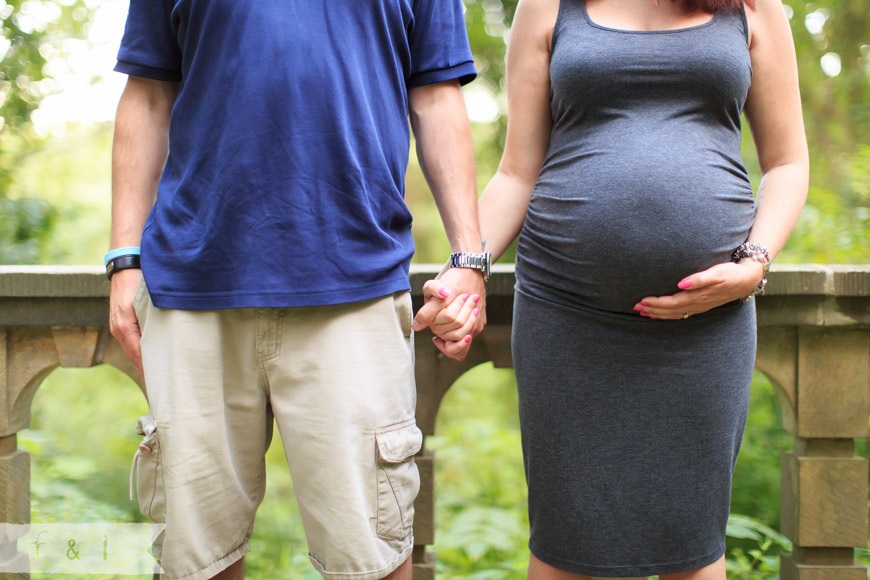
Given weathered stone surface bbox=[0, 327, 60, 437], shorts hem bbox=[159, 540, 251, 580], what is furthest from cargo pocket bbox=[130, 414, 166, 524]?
weathered stone surface bbox=[0, 327, 60, 437]

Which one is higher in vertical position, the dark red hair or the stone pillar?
the dark red hair

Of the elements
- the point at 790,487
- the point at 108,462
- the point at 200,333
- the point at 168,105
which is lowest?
the point at 108,462

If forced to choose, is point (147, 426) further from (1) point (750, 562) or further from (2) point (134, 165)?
(1) point (750, 562)

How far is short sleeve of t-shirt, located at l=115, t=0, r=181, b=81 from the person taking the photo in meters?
1.39

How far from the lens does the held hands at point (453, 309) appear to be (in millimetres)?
1336

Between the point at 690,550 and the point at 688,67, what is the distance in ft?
3.26

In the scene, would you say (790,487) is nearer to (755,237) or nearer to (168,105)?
(755,237)

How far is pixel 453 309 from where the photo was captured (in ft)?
4.38

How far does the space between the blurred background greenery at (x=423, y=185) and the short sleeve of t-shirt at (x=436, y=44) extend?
179cm

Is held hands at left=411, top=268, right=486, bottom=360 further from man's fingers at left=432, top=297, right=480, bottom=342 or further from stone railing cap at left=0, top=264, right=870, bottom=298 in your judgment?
stone railing cap at left=0, top=264, right=870, bottom=298

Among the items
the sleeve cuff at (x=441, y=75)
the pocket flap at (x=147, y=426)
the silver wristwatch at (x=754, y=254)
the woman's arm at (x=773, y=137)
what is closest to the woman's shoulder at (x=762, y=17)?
the woman's arm at (x=773, y=137)

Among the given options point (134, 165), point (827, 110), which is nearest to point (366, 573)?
point (134, 165)

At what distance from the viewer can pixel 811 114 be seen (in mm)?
5844

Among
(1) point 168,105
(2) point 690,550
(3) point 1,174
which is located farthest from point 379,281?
(3) point 1,174
